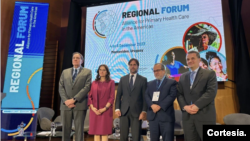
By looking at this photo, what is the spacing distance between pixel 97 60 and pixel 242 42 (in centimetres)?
331

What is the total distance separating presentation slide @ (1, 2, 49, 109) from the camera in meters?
4.75

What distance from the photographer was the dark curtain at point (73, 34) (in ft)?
18.1

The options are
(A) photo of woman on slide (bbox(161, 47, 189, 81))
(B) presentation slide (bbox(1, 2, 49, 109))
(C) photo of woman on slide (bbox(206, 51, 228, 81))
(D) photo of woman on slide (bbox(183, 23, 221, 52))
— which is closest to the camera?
(C) photo of woman on slide (bbox(206, 51, 228, 81))

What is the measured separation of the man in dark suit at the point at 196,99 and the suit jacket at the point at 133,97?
0.54m

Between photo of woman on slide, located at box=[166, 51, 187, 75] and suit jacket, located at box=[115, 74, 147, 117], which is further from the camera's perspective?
photo of woman on slide, located at box=[166, 51, 187, 75]

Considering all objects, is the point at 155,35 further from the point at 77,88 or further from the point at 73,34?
the point at 77,88

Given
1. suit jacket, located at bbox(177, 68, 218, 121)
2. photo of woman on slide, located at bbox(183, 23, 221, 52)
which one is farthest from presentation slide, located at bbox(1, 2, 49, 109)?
suit jacket, located at bbox(177, 68, 218, 121)

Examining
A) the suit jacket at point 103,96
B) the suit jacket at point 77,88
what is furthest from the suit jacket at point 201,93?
the suit jacket at point 77,88

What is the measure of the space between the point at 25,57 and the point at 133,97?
3341mm

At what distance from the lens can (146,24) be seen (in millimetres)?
4980

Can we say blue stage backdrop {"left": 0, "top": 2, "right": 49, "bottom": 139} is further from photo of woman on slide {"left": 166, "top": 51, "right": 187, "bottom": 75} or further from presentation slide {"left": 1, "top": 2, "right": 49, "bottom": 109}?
photo of woman on slide {"left": 166, "top": 51, "right": 187, "bottom": 75}

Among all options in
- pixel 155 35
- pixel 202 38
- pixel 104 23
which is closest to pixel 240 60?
pixel 202 38

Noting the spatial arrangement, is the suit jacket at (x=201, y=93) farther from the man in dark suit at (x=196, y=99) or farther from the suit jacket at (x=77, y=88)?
the suit jacket at (x=77, y=88)

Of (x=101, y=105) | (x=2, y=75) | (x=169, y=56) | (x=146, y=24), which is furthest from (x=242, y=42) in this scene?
(x=2, y=75)
